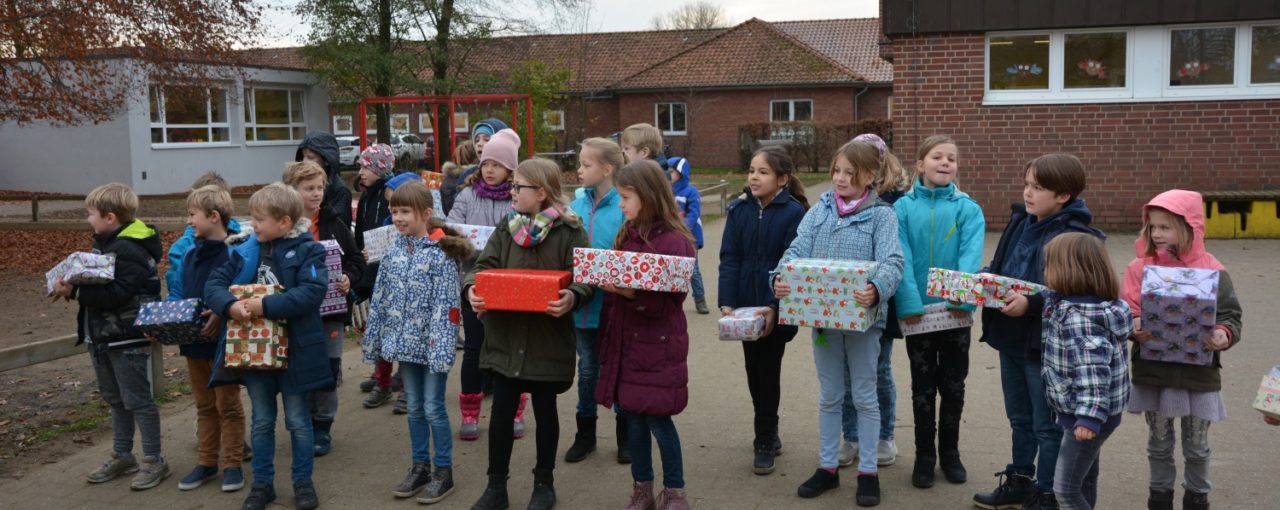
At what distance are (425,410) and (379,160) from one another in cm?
219

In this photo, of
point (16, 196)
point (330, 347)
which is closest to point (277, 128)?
point (16, 196)

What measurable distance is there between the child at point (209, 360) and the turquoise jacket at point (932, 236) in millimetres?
3354

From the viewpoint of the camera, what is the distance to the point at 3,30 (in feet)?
42.8

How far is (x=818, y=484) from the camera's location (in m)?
5.08

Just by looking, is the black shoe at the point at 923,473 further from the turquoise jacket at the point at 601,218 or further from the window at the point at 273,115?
the window at the point at 273,115

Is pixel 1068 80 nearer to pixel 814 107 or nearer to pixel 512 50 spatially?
pixel 512 50

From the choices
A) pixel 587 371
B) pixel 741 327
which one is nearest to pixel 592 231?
pixel 587 371

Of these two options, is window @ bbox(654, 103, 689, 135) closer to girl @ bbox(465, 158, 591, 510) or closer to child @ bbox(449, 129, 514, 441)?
child @ bbox(449, 129, 514, 441)

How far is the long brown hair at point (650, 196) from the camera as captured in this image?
15.8 ft

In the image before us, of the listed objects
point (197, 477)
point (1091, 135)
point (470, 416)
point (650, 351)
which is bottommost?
point (197, 477)

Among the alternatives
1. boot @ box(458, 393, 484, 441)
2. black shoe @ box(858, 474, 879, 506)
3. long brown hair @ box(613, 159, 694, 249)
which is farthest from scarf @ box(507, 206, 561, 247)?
black shoe @ box(858, 474, 879, 506)

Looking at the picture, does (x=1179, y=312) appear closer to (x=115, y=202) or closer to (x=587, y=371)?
(x=587, y=371)

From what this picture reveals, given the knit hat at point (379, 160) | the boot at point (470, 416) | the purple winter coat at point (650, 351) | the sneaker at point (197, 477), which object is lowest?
the sneaker at point (197, 477)


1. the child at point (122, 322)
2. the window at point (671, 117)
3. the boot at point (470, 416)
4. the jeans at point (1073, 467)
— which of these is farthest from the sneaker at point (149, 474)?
the window at point (671, 117)
